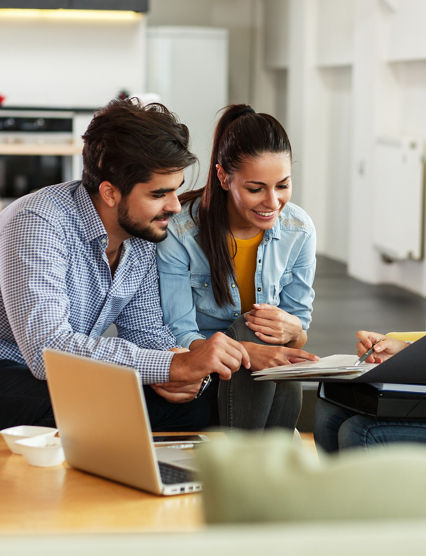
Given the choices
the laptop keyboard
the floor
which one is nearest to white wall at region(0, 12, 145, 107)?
the floor

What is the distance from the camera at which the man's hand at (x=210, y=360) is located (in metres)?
1.89

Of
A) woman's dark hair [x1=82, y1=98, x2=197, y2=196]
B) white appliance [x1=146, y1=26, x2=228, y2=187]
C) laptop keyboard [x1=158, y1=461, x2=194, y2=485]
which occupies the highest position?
white appliance [x1=146, y1=26, x2=228, y2=187]

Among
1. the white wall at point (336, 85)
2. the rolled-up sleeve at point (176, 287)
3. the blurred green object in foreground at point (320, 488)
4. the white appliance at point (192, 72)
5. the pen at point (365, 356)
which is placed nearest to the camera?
the blurred green object in foreground at point (320, 488)

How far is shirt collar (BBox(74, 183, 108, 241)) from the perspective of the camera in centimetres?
219

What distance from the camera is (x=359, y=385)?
1809 millimetres

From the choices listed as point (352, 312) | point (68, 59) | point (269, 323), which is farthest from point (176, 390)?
point (68, 59)

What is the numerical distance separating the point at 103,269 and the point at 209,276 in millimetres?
295

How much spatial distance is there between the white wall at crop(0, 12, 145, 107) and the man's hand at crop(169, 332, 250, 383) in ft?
22.9

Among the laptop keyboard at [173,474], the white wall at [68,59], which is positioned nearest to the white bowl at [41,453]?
the laptop keyboard at [173,474]

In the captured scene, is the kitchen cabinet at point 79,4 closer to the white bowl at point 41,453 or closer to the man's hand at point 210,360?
the man's hand at point 210,360

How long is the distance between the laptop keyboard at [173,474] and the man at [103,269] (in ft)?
1.45

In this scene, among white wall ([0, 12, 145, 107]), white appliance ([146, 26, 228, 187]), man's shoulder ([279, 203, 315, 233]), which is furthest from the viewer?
white appliance ([146, 26, 228, 187])

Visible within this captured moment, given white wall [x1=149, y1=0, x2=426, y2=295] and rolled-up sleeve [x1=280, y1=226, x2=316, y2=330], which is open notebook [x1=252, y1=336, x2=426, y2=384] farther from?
white wall [x1=149, y1=0, x2=426, y2=295]

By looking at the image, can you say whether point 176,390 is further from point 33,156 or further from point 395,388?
point 33,156
